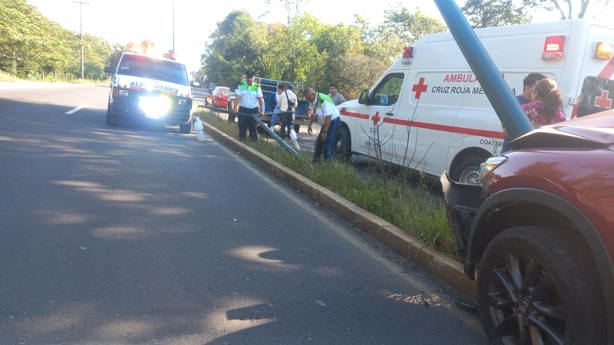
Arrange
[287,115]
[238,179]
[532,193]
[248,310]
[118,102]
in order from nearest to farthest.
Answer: [532,193] < [248,310] < [238,179] < [118,102] < [287,115]

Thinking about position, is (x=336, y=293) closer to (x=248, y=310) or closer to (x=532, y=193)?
(x=248, y=310)

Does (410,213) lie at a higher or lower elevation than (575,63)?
lower

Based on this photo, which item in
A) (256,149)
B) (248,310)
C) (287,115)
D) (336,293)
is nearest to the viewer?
(248,310)

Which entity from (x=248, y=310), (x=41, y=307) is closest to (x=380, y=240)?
(x=248, y=310)

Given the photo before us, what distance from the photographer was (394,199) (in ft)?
17.9

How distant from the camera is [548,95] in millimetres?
4594

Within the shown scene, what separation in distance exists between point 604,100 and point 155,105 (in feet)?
33.1

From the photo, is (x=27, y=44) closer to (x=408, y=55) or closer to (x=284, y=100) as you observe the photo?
(x=284, y=100)

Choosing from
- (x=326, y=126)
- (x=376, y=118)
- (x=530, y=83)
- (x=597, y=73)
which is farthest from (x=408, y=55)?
(x=530, y=83)

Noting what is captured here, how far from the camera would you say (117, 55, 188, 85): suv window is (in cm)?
1334

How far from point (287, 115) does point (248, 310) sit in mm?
10903

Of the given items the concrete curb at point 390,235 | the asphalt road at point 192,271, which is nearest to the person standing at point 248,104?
the concrete curb at point 390,235

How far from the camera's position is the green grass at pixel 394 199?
4520 mm

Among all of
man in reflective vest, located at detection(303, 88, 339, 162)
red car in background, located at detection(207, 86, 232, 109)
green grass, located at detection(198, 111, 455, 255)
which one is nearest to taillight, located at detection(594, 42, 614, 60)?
green grass, located at detection(198, 111, 455, 255)
